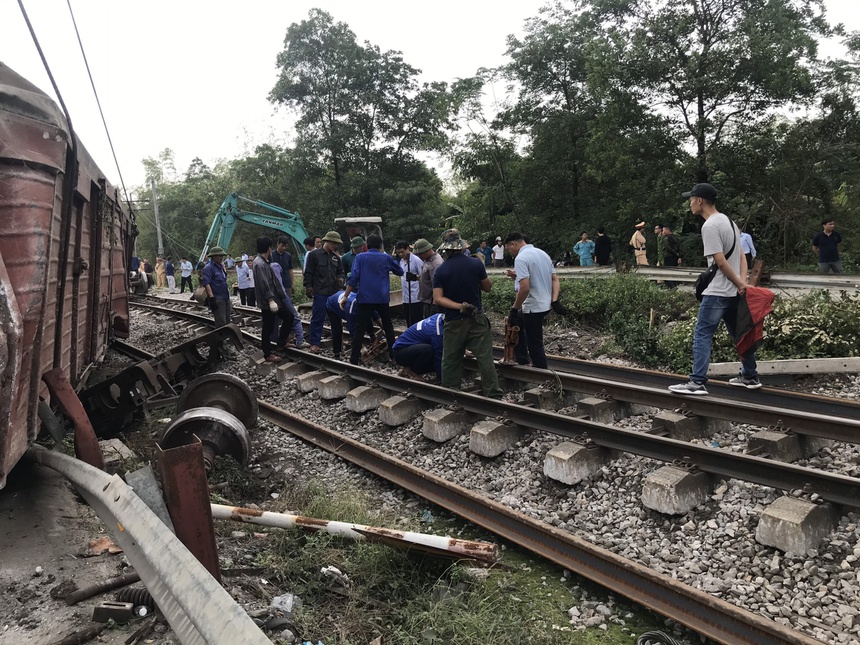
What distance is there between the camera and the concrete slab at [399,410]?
639 cm

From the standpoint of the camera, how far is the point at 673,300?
1030 cm

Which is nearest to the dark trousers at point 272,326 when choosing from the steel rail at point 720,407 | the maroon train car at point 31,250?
the steel rail at point 720,407

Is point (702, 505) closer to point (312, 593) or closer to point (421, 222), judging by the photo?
point (312, 593)

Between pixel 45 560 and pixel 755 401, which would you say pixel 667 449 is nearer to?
pixel 755 401

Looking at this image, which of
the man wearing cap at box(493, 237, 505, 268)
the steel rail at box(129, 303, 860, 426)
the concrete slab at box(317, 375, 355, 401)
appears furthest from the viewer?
the man wearing cap at box(493, 237, 505, 268)

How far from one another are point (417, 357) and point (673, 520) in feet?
13.1

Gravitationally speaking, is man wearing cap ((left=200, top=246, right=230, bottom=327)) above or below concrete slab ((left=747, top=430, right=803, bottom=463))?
above

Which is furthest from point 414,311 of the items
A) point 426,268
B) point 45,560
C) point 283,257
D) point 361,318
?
point 45,560

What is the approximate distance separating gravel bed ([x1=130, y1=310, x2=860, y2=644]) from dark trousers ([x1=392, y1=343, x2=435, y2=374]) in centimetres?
124

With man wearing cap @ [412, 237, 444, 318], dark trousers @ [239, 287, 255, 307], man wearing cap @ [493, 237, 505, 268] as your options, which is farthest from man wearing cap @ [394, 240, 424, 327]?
man wearing cap @ [493, 237, 505, 268]

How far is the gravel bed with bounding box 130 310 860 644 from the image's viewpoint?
3.10 m

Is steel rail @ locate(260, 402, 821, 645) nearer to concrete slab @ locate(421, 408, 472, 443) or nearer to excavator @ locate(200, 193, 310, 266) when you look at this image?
concrete slab @ locate(421, 408, 472, 443)

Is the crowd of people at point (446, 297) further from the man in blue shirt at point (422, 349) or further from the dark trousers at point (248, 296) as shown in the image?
the dark trousers at point (248, 296)

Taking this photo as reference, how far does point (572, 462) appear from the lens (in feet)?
14.9
